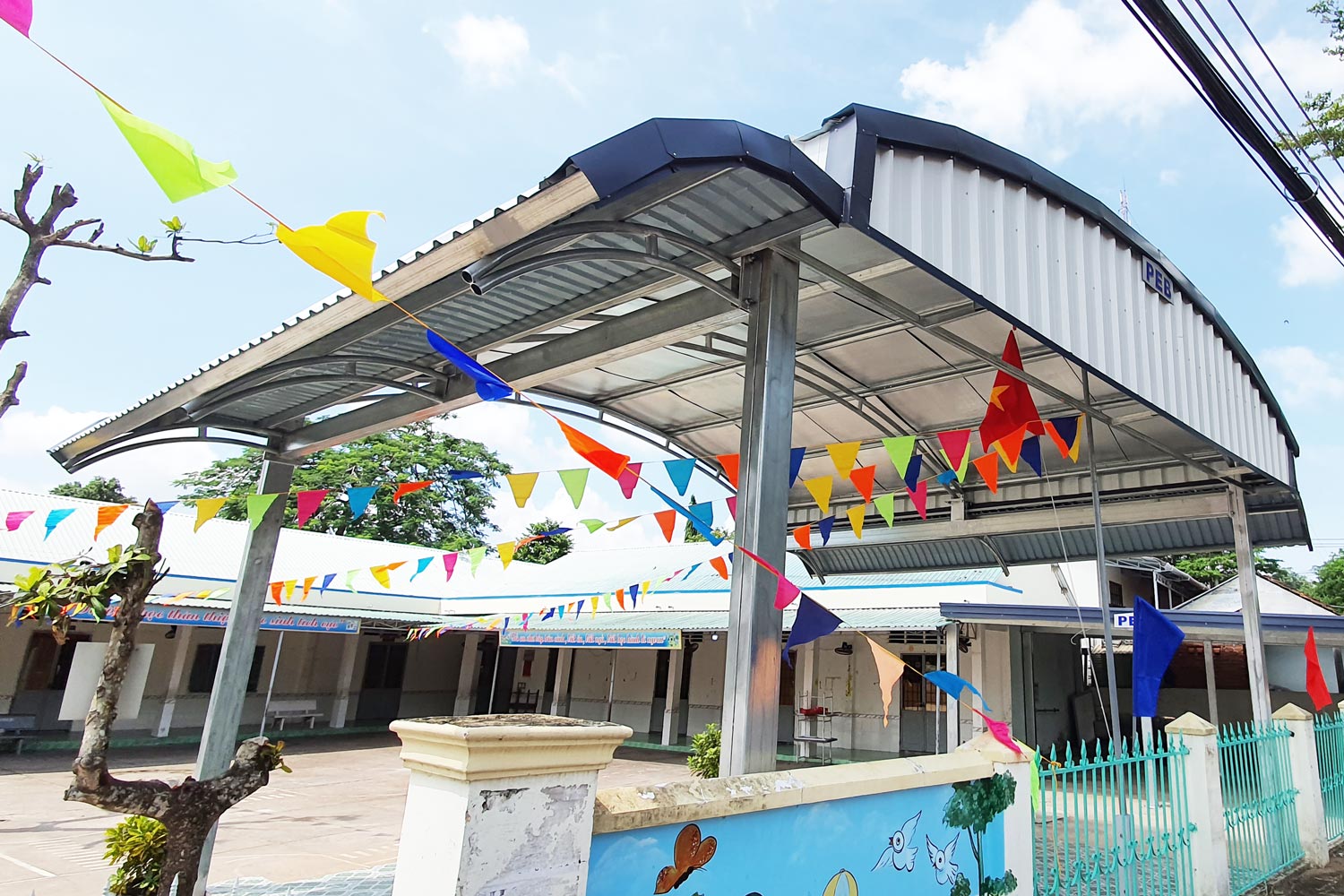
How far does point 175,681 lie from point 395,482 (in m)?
14.7

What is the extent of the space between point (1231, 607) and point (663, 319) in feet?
52.6

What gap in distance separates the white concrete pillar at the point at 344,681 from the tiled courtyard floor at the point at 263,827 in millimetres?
4821

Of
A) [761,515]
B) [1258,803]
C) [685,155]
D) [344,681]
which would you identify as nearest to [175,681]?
[344,681]

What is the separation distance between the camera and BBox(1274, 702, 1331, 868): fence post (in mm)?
7621

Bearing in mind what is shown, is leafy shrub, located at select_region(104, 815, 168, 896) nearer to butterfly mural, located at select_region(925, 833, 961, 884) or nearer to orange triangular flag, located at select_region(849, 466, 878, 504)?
butterfly mural, located at select_region(925, 833, 961, 884)

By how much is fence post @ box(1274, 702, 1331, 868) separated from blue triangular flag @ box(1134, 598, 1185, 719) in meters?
→ 3.37

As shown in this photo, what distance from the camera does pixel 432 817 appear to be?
2184mm

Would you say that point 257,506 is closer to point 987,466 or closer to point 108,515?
point 108,515

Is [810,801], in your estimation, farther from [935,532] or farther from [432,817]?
[935,532]

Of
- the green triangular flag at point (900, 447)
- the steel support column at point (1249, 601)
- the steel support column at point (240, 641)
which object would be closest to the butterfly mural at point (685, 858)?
the green triangular flag at point (900, 447)

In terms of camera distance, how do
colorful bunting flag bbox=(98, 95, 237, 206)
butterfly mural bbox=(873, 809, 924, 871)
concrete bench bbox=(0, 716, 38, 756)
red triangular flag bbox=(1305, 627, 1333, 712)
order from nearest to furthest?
colorful bunting flag bbox=(98, 95, 237, 206)
butterfly mural bbox=(873, 809, 924, 871)
red triangular flag bbox=(1305, 627, 1333, 712)
concrete bench bbox=(0, 716, 38, 756)

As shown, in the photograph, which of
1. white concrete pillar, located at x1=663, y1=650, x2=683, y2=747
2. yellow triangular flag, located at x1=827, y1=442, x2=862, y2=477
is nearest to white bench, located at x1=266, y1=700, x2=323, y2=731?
white concrete pillar, located at x1=663, y1=650, x2=683, y2=747

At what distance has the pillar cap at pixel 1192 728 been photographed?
5.81 m

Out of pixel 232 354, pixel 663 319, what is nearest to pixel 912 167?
pixel 663 319
